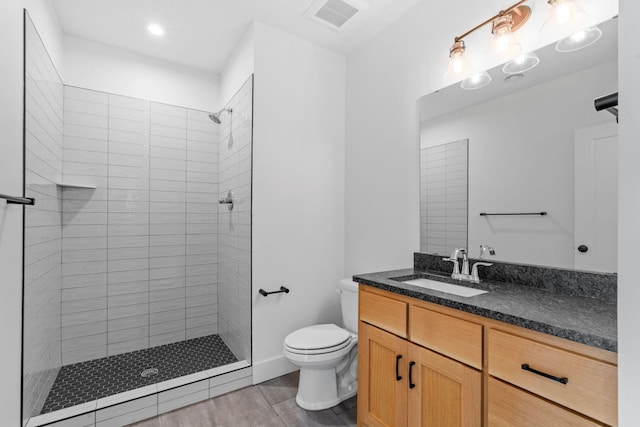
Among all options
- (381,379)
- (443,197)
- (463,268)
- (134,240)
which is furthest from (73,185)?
(463,268)

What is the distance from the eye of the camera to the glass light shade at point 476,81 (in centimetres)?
167

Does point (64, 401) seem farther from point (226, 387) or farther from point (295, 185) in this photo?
point (295, 185)

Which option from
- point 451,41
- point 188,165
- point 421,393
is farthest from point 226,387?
point 451,41

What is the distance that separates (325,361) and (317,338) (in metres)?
0.17

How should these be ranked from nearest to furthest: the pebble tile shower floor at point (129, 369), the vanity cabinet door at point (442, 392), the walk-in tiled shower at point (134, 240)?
1. the vanity cabinet door at point (442, 392)
2. the pebble tile shower floor at point (129, 369)
3. the walk-in tiled shower at point (134, 240)

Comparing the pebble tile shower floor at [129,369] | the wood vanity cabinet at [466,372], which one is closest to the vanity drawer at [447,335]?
the wood vanity cabinet at [466,372]

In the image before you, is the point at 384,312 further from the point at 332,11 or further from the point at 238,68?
the point at 238,68

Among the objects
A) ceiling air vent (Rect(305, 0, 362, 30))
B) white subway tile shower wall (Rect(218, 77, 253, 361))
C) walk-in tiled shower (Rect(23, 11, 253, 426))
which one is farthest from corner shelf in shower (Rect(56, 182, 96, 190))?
ceiling air vent (Rect(305, 0, 362, 30))

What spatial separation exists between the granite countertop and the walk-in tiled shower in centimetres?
147

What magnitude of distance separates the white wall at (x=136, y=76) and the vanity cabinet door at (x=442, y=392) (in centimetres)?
283

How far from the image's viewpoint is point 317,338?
6.57ft

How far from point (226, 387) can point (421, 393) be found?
1.41m

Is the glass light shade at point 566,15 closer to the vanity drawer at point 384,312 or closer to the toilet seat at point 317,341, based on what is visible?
the vanity drawer at point 384,312

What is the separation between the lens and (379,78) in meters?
2.36
